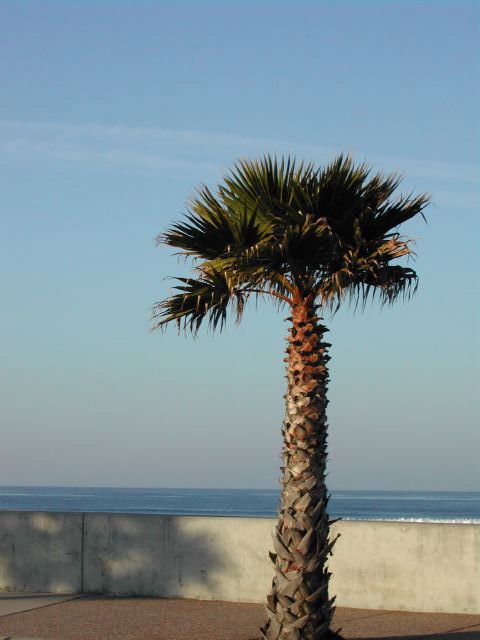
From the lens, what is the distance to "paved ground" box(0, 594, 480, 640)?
10.1 meters

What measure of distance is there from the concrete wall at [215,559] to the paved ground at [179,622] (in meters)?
0.24

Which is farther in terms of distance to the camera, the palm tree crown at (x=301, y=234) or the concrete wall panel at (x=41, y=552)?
the concrete wall panel at (x=41, y=552)

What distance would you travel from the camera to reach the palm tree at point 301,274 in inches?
345

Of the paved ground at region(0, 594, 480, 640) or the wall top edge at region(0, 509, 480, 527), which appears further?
the wall top edge at region(0, 509, 480, 527)

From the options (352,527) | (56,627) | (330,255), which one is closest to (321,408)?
(330,255)

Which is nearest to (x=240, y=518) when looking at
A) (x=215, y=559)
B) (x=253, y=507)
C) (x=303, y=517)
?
(x=215, y=559)

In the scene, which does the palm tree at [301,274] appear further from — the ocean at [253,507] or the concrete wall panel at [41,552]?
the ocean at [253,507]

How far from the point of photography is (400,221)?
9602 mm

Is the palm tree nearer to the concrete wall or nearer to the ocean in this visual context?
the concrete wall

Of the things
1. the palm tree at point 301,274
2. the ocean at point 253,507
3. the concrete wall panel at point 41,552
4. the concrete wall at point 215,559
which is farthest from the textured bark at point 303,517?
the ocean at point 253,507

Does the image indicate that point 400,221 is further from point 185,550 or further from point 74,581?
point 74,581

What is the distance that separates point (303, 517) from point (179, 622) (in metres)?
2.95

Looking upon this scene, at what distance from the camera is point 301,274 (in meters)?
9.40

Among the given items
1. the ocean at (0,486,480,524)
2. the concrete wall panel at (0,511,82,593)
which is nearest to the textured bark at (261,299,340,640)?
the concrete wall panel at (0,511,82,593)
